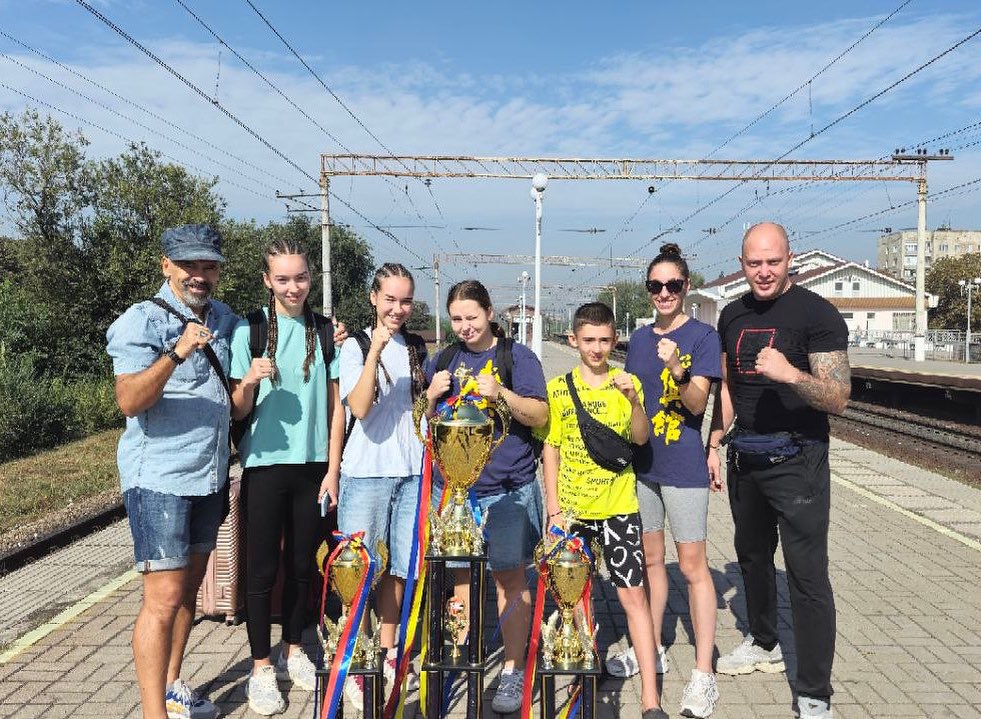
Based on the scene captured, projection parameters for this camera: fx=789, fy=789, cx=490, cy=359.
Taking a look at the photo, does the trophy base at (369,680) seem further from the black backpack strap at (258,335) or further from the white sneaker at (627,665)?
the white sneaker at (627,665)

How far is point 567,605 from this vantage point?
2750mm

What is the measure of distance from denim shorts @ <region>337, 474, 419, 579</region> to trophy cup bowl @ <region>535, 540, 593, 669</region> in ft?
2.82

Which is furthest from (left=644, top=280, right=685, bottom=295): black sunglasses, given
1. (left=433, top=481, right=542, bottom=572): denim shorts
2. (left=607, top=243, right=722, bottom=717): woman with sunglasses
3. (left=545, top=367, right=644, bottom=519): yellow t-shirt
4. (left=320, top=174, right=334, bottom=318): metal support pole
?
(left=320, top=174, right=334, bottom=318): metal support pole

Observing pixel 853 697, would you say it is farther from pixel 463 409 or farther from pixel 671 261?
pixel 463 409

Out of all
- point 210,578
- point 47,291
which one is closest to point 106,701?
point 210,578

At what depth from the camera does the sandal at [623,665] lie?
385cm

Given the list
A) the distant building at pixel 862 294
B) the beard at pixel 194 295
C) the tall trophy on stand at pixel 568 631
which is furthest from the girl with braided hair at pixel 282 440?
the distant building at pixel 862 294

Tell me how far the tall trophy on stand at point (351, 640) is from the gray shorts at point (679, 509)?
130cm

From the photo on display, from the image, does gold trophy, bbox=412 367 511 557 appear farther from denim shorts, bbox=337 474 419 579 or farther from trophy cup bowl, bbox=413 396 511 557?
denim shorts, bbox=337 474 419 579

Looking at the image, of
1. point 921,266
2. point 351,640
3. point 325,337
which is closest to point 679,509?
point 351,640

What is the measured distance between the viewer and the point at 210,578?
4.43 metres

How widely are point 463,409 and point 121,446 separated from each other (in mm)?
1348

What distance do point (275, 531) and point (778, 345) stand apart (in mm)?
2313

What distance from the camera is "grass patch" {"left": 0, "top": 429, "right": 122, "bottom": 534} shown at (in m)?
7.60
